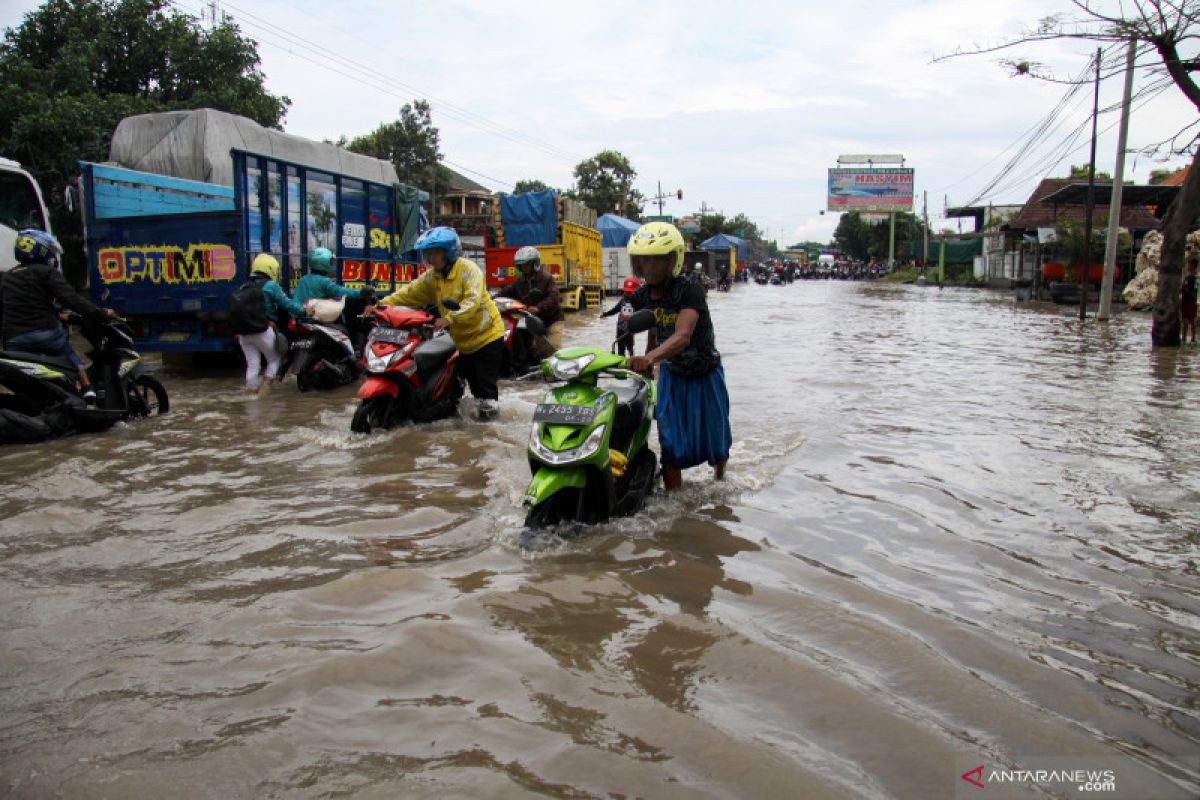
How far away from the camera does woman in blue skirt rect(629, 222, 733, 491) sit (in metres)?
4.47

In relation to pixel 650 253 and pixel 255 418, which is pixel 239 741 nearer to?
pixel 650 253

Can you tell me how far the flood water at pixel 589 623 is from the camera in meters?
2.27

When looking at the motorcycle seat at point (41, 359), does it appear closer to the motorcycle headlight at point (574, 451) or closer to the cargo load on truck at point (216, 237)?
the cargo load on truck at point (216, 237)

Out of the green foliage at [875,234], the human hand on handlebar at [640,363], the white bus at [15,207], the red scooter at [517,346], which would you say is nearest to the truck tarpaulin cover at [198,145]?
the white bus at [15,207]

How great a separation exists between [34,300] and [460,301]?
3.24 meters

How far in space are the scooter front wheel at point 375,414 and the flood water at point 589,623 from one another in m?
0.17

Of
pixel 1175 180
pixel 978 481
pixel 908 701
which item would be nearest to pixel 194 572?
pixel 908 701

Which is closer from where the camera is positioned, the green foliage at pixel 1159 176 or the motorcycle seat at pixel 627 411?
the motorcycle seat at pixel 627 411

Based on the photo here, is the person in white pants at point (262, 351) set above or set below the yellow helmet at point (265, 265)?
below

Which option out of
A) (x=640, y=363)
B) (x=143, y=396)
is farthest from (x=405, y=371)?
(x=640, y=363)

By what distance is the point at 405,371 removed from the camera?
658cm

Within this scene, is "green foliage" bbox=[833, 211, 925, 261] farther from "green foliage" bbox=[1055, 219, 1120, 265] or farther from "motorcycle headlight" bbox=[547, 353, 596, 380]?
"motorcycle headlight" bbox=[547, 353, 596, 380]

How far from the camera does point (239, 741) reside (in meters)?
2.30

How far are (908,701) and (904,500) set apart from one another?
2506 mm
